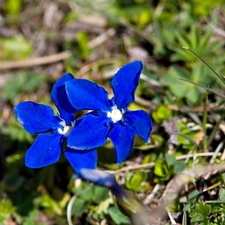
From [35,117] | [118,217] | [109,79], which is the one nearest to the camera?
[35,117]

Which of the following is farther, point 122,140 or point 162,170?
point 162,170

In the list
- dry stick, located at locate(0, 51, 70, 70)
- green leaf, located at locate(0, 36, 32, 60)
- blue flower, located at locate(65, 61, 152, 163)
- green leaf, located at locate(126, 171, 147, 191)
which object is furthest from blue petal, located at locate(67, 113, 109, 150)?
green leaf, located at locate(0, 36, 32, 60)

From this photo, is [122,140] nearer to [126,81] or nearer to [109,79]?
[126,81]

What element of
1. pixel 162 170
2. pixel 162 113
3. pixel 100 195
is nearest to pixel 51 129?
pixel 100 195

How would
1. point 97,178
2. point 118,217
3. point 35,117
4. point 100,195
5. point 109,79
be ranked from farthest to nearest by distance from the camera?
point 109,79, point 100,195, point 118,217, point 35,117, point 97,178

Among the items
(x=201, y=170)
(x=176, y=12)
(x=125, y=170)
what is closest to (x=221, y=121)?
(x=201, y=170)

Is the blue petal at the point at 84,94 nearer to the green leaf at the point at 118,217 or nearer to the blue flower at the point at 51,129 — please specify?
the blue flower at the point at 51,129

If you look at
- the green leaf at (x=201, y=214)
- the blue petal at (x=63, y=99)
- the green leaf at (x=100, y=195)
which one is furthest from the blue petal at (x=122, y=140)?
the green leaf at (x=100, y=195)
